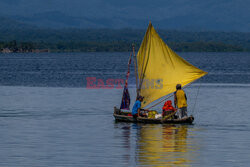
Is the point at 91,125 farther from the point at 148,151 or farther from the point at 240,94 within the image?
the point at 240,94

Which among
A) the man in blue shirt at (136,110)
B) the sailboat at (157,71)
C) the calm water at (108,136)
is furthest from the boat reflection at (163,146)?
the sailboat at (157,71)

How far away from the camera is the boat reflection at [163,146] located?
2913 cm

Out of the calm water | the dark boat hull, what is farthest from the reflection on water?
the dark boat hull

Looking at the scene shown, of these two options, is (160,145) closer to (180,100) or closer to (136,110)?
(180,100)

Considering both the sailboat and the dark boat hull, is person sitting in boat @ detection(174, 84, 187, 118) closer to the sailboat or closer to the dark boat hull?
the dark boat hull

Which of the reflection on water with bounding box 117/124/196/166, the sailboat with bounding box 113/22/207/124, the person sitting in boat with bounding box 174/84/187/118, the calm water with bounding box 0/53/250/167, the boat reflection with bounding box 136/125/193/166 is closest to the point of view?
the boat reflection with bounding box 136/125/193/166

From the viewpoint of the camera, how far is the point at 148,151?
1247 inches

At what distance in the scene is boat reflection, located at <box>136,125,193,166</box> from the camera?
29134 millimetres

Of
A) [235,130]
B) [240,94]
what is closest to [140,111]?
[235,130]

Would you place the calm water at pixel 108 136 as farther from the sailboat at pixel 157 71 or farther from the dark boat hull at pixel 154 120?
the sailboat at pixel 157 71

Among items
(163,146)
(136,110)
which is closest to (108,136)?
(163,146)

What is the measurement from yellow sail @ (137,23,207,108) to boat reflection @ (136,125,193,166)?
4.77 metres

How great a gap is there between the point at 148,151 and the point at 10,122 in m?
13.8

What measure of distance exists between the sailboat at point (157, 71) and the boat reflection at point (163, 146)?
471 centimetres
